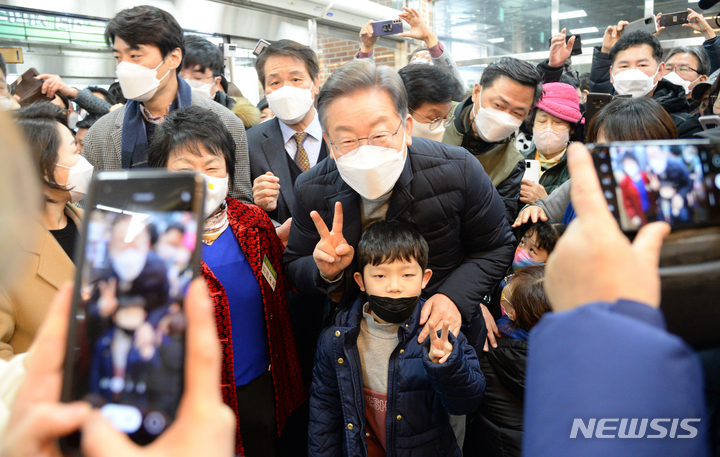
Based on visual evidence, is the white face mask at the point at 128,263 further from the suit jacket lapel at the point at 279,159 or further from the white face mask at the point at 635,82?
the white face mask at the point at 635,82

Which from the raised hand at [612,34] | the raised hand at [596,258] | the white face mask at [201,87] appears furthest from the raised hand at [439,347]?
the raised hand at [612,34]

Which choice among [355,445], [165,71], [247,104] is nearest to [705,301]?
[355,445]

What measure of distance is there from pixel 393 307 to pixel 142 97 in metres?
1.60

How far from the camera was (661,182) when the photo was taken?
666mm

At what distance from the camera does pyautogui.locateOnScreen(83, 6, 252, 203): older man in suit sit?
7.05 ft

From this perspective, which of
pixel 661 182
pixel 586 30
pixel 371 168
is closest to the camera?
pixel 661 182

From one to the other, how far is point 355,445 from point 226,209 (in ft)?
2.92

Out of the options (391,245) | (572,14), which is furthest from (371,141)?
(572,14)

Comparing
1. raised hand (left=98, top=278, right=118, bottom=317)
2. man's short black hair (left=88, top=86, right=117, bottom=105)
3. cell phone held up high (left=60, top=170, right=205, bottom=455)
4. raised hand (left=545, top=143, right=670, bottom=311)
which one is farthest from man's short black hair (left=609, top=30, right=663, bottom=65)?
man's short black hair (left=88, top=86, right=117, bottom=105)

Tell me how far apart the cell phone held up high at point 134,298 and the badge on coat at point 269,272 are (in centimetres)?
103

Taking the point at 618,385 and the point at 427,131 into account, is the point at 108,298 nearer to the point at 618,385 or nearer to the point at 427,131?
the point at 618,385

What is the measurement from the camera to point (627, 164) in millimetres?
660

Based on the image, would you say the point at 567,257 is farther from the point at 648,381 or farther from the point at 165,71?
the point at 165,71

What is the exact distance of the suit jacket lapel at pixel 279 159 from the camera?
86.2 inches
